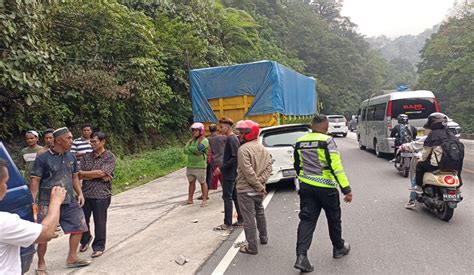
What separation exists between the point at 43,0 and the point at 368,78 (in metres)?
58.6

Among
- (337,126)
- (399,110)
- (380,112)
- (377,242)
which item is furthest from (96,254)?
(337,126)

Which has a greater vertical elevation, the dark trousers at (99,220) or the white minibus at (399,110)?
the white minibus at (399,110)

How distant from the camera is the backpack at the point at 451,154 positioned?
6.15 metres

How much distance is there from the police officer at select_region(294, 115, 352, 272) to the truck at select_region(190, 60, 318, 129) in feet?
20.6

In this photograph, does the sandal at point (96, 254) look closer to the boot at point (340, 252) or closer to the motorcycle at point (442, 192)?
the boot at point (340, 252)

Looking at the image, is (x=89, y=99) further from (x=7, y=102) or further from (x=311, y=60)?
(x=311, y=60)

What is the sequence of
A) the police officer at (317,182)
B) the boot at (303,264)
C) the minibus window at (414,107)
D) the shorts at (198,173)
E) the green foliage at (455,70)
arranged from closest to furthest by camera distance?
1. the boot at (303,264)
2. the police officer at (317,182)
3. the shorts at (198,173)
4. the minibus window at (414,107)
5. the green foliage at (455,70)

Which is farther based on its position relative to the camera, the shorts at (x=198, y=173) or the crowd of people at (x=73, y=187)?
the shorts at (x=198, y=173)

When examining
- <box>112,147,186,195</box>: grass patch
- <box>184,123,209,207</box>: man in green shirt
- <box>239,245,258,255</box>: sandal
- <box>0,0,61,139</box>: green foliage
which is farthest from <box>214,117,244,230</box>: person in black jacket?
<box>112,147,186,195</box>: grass patch

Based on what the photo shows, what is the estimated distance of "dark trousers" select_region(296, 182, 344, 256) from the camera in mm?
4551

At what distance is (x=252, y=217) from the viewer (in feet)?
17.2

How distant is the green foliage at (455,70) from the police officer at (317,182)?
105 feet

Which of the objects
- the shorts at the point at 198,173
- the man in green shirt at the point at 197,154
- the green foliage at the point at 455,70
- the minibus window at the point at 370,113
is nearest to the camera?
the man in green shirt at the point at 197,154

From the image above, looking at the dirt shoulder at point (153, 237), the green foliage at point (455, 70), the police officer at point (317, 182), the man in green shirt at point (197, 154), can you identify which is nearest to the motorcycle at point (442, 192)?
the police officer at point (317, 182)
